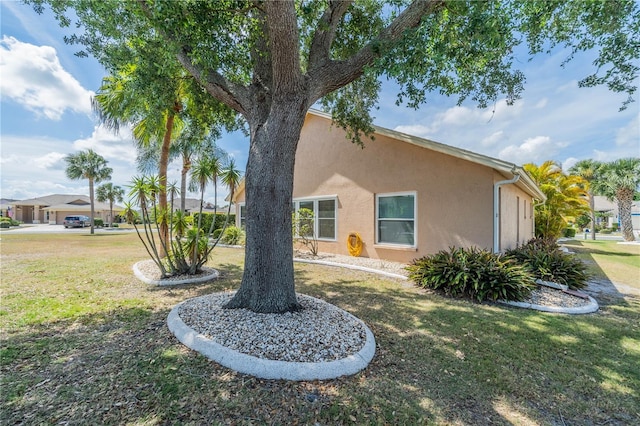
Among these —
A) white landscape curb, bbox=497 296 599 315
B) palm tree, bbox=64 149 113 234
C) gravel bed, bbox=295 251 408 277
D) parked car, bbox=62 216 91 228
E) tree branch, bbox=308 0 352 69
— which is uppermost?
palm tree, bbox=64 149 113 234

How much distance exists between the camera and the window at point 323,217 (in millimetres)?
11656

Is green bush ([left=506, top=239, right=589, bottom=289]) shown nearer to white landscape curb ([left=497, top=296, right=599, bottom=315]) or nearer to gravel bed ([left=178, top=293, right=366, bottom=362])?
white landscape curb ([left=497, top=296, right=599, bottom=315])

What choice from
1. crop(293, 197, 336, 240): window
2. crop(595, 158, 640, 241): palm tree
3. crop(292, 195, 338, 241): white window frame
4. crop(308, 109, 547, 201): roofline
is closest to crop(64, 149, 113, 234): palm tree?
crop(292, 195, 338, 241): white window frame

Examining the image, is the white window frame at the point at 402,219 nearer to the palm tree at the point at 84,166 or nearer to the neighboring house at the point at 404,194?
the neighboring house at the point at 404,194

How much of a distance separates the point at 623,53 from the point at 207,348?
726cm

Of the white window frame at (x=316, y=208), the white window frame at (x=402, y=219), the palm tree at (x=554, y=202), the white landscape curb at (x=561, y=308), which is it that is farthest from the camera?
the palm tree at (x=554, y=202)

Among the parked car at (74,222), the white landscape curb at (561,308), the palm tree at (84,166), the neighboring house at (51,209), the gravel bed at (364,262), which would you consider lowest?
the white landscape curb at (561,308)

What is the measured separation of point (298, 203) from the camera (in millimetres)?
13062

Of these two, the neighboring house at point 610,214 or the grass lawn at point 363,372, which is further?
the neighboring house at point 610,214

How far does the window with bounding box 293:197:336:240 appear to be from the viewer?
11.7 m

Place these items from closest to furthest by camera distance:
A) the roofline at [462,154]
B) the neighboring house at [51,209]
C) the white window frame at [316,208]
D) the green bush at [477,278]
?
1. the green bush at [477,278]
2. the roofline at [462,154]
3. the white window frame at [316,208]
4. the neighboring house at [51,209]

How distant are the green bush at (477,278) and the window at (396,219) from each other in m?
2.48

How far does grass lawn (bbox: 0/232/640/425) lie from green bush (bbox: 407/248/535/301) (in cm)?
50

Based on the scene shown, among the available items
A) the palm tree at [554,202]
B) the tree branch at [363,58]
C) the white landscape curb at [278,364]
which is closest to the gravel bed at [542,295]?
the white landscape curb at [278,364]
